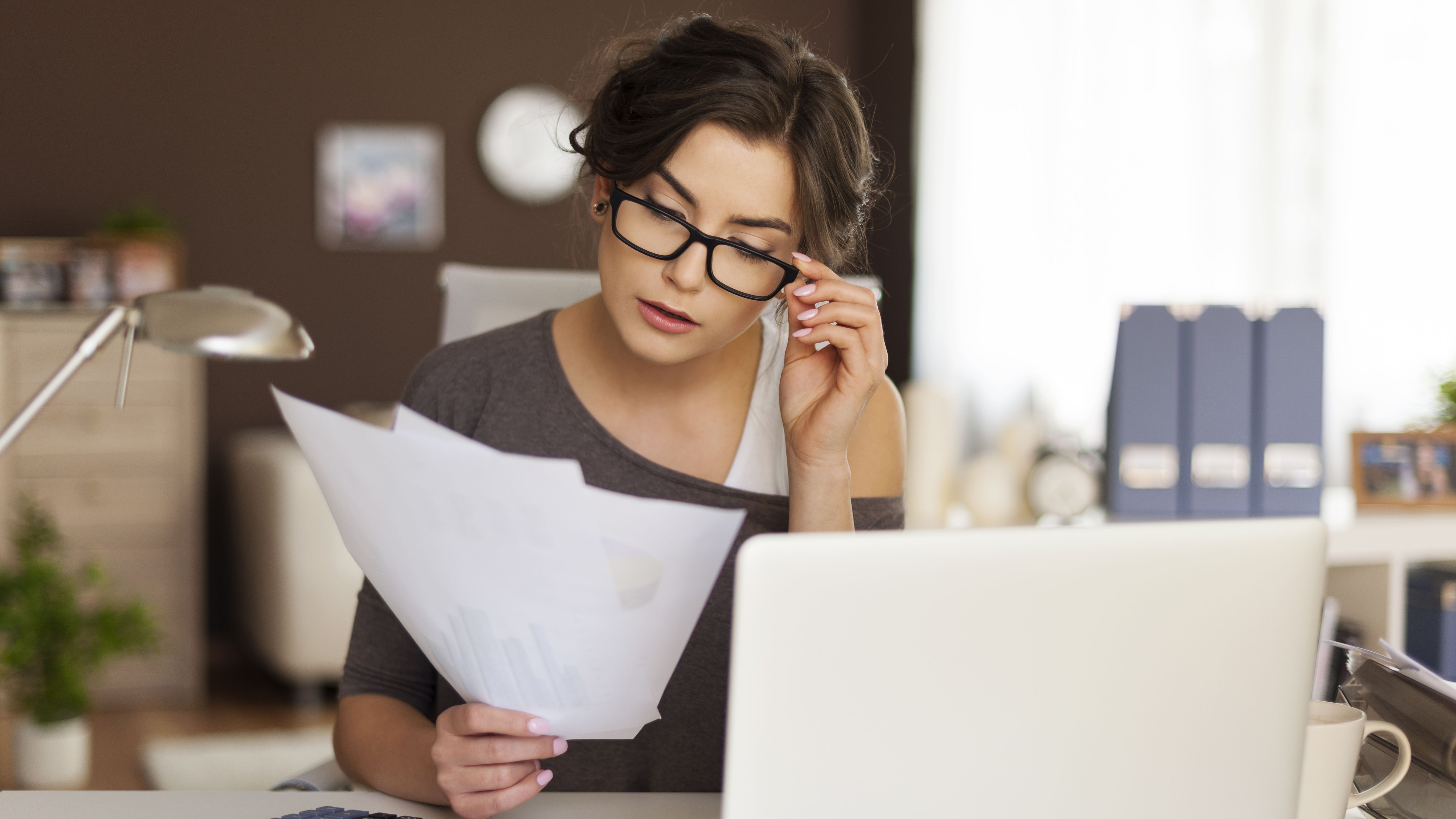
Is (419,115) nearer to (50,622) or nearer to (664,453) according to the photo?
(50,622)

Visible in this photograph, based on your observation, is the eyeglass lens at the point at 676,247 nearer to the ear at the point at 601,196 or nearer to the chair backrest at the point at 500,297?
the ear at the point at 601,196

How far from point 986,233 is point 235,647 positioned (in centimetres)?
280

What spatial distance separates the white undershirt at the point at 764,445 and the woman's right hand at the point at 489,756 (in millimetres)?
431

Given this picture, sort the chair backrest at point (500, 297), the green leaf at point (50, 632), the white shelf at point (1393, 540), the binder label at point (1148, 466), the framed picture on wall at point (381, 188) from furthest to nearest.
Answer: the framed picture on wall at point (381, 188), the green leaf at point (50, 632), the binder label at point (1148, 466), the white shelf at point (1393, 540), the chair backrest at point (500, 297)

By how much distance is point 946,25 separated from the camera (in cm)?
380

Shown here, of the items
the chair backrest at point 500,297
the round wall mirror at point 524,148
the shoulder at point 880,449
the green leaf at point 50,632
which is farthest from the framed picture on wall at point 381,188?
the shoulder at point 880,449

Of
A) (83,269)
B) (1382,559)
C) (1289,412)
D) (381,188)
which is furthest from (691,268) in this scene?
(381,188)

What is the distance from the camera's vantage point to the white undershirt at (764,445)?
3.84 ft

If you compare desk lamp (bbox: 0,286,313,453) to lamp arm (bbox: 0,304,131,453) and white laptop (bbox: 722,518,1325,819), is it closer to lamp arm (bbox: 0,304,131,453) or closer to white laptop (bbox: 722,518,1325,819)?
lamp arm (bbox: 0,304,131,453)

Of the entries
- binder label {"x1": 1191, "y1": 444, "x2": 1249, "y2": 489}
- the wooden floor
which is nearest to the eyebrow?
binder label {"x1": 1191, "y1": 444, "x2": 1249, "y2": 489}

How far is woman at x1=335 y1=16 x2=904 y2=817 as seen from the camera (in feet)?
3.24

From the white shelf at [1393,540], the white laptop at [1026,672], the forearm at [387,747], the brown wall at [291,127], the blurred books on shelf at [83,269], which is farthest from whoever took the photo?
the brown wall at [291,127]

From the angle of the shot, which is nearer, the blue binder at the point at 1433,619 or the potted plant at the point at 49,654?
the blue binder at the point at 1433,619

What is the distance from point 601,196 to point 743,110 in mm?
184
